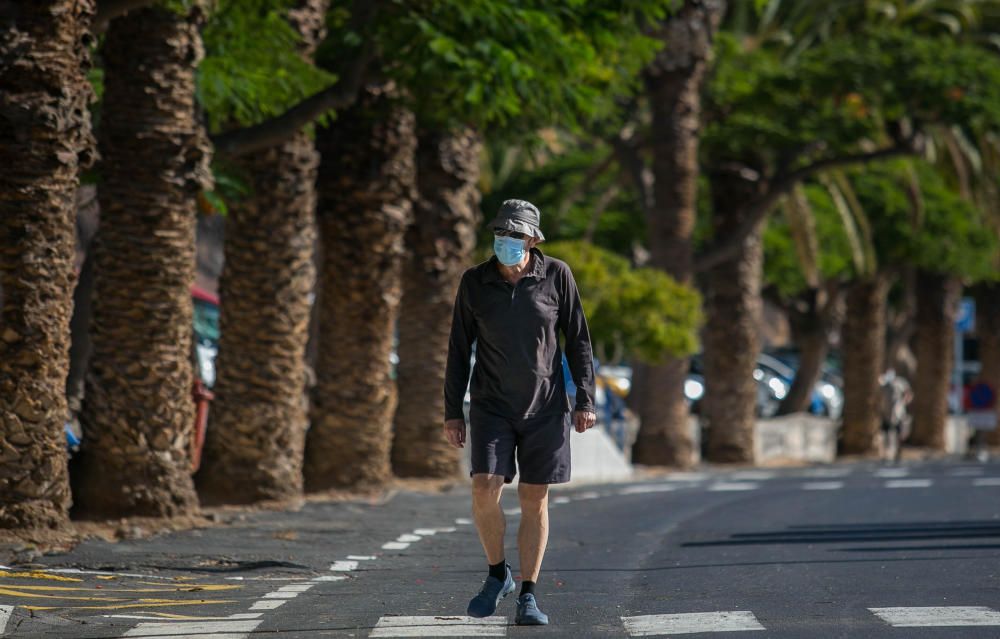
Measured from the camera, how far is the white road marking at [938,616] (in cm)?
817

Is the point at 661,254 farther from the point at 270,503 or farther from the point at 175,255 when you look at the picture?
the point at 175,255

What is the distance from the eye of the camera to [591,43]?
17234mm

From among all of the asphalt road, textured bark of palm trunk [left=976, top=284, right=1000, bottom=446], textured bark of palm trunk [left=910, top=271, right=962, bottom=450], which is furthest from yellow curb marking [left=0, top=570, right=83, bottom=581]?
textured bark of palm trunk [left=976, top=284, right=1000, bottom=446]

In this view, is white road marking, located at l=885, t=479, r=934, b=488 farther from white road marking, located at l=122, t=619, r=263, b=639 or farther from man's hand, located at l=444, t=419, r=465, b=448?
white road marking, located at l=122, t=619, r=263, b=639

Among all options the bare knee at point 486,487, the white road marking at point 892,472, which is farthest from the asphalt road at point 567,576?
the white road marking at point 892,472

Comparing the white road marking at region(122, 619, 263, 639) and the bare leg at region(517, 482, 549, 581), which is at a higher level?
the bare leg at region(517, 482, 549, 581)

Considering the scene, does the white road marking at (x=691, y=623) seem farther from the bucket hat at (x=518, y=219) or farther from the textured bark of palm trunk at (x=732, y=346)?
the textured bark of palm trunk at (x=732, y=346)

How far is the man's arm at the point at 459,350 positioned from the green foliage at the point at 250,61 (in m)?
7.90

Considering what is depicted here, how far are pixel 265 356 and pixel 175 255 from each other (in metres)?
2.88

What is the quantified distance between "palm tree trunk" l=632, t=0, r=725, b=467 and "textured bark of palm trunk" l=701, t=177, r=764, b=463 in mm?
2090

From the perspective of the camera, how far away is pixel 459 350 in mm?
8820

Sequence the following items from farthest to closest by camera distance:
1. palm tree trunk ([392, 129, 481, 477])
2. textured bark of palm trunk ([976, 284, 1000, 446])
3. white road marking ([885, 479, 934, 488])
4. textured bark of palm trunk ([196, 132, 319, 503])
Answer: textured bark of palm trunk ([976, 284, 1000, 446]), white road marking ([885, 479, 934, 488]), palm tree trunk ([392, 129, 481, 477]), textured bark of palm trunk ([196, 132, 319, 503])

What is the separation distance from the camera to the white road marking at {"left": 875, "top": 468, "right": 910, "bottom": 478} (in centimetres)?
2739

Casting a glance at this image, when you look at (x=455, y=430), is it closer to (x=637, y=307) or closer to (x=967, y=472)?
(x=967, y=472)
